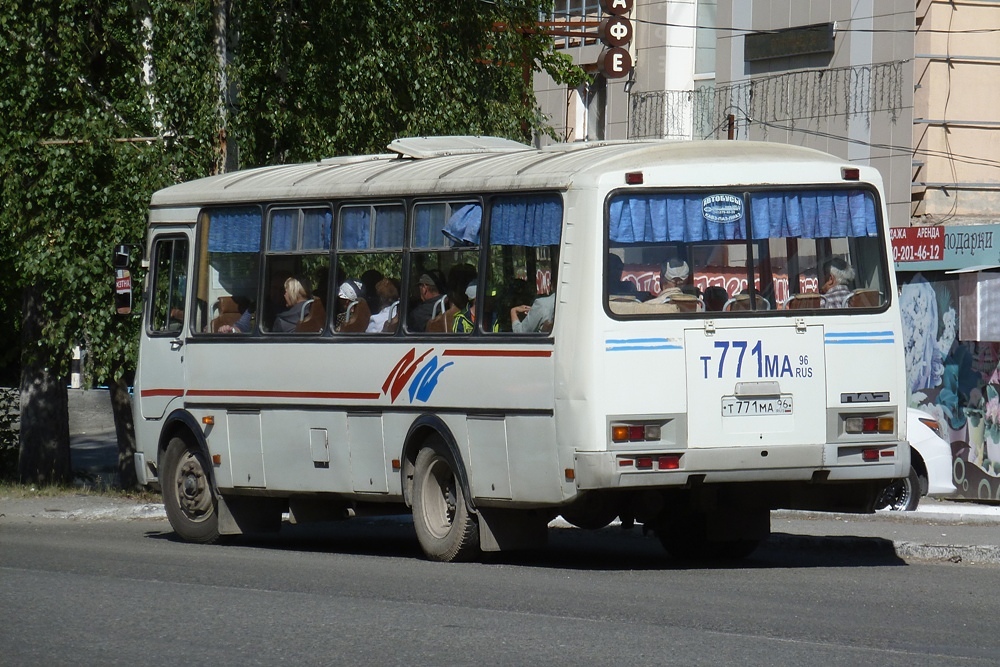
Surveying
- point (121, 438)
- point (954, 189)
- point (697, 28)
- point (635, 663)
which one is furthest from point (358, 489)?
point (697, 28)

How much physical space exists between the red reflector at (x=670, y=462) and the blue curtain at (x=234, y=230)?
4357 millimetres

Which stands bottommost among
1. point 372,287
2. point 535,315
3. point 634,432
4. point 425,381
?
point 634,432

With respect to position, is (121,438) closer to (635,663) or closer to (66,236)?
(66,236)

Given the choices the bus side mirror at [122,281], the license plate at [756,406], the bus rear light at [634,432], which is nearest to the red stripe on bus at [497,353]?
the bus rear light at [634,432]

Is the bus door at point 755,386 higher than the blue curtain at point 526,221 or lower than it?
lower

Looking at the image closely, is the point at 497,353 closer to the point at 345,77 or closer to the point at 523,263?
the point at 523,263

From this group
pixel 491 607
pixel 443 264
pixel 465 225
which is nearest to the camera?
pixel 491 607

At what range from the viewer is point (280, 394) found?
1391 centimetres

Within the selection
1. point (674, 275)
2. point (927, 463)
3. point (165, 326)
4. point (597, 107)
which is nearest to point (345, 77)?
point (165, 326)

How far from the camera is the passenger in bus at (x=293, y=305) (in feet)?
45.5

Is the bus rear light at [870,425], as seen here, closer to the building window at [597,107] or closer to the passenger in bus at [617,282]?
the passenger in bus at [617,282]

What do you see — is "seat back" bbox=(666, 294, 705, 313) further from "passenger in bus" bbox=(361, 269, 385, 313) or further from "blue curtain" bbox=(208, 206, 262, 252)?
"blue curtain" bbox=(208, 206, 262, 252)

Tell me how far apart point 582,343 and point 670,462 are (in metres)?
0.92

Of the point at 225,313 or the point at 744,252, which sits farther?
the point at 225,313
